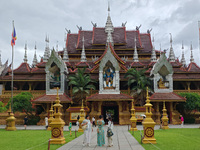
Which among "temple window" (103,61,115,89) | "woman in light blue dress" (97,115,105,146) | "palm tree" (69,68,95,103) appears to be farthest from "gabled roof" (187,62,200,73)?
"woman in light blue dress" (97,115,105,146)

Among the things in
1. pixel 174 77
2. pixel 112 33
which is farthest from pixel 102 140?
pixel 112 33

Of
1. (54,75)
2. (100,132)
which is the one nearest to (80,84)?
(54,75)

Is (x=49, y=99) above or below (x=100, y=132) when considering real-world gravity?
above

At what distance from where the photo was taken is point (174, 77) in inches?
1328

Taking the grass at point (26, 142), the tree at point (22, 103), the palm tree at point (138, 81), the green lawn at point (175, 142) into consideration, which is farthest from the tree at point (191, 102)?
the tree at point (22, 103)

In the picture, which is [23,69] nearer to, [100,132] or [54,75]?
[54,75]

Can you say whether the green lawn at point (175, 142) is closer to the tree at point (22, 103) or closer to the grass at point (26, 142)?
the grass at point (26, 142)

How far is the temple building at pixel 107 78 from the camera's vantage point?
29.8m

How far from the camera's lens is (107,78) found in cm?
3103

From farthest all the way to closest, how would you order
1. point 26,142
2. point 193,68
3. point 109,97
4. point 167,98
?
point 193,68 < point 167,98 < point 109,97 < point 26,142

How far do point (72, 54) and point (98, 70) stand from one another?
8.87 metres

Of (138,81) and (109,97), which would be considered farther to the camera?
(138,81)

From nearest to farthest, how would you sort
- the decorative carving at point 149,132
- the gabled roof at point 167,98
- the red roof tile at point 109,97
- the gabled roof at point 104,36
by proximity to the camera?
1. the decorative carving at point 149,132
2. the red roof tile at point 109,97
3. the gabled roof at point 167,98
4. the gabled roof at point 104,36

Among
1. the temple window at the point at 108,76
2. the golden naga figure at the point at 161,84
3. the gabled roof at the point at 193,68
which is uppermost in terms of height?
the gabled roof at the point at 193,68
